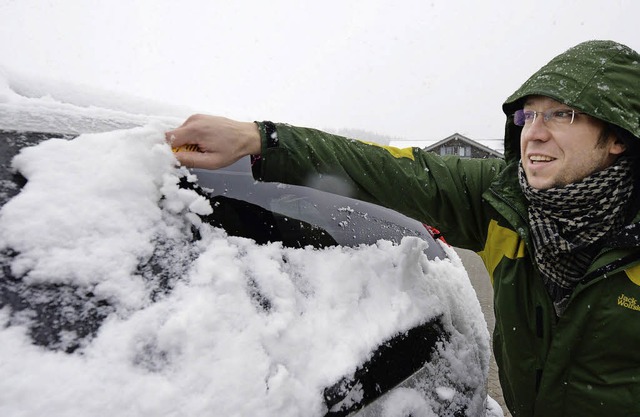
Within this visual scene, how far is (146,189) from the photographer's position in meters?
1.06

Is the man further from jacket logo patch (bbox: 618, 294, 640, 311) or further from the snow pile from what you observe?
the snow pile

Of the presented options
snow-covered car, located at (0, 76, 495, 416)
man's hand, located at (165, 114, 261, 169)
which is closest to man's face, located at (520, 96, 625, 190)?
snow-covered car, located at (0, 76, 495, 416)

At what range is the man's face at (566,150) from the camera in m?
1.53

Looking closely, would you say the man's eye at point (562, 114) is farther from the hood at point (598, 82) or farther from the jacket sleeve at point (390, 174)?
the jacket sleeve at point (390, 174)

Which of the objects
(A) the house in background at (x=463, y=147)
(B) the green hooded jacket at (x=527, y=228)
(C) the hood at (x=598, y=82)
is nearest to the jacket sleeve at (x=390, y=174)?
(B) the green hooded jacket at (x=527, y=228)

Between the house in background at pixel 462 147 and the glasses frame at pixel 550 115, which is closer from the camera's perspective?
the glasses frame at pixel 550 115

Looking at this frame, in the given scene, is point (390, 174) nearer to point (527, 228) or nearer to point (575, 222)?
point (527, 228)

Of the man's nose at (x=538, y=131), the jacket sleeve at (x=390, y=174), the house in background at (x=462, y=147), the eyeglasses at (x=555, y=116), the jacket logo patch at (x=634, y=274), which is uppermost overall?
the eyeglasses at (x=555, y=116)

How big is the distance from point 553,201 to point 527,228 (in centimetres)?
15

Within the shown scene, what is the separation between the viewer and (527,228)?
1646mm

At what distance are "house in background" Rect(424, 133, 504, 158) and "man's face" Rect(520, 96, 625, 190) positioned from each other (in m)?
26.3

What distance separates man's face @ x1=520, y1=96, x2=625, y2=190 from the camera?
1533 millimetres

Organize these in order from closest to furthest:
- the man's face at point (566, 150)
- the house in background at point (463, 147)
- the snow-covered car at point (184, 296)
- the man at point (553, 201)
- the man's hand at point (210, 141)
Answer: the snow-covered car at point (184, 296)
the man's hand at point (210, 141)
the man at point (553, 201)
the man's face at point (566, 150)
the house in background at point (463, 147)

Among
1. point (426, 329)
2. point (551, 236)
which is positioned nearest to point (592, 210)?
point (551, 236)
